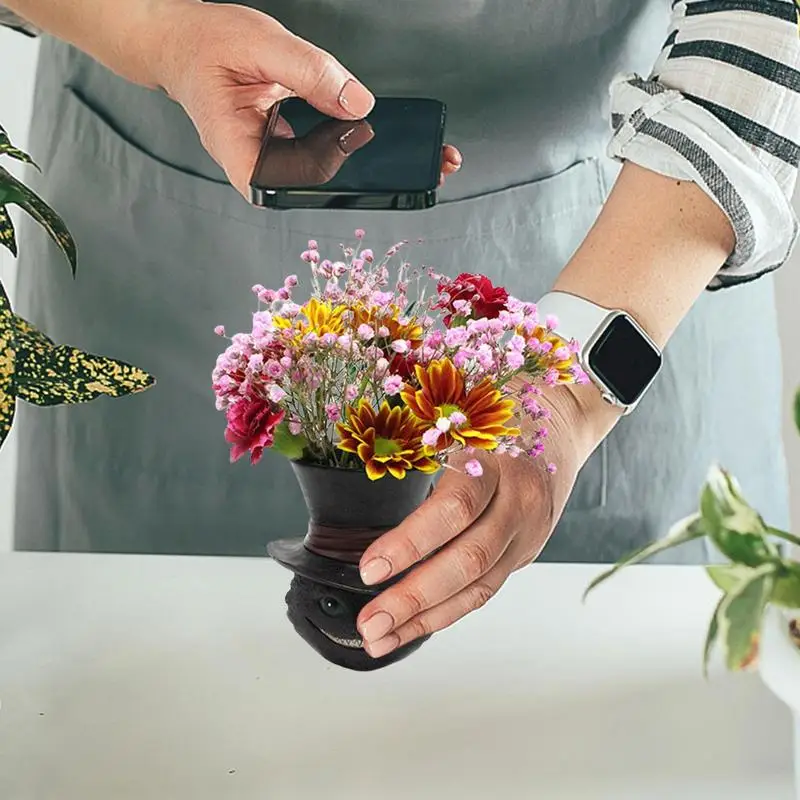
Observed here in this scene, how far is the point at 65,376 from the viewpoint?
53 cm

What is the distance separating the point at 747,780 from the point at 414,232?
19.3 inches

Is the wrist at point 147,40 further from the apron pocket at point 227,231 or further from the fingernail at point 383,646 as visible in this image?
the fingernail at point 383,646

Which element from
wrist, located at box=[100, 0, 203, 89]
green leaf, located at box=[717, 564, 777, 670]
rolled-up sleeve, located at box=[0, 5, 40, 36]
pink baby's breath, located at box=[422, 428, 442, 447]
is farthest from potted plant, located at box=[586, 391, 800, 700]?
rolled-up sleeve, located at box=[0, 5, 40, 36]

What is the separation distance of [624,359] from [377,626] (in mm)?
214

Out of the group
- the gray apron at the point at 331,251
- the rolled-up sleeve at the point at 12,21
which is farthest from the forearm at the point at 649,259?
the rolled-up sleeve at the point at 12,21

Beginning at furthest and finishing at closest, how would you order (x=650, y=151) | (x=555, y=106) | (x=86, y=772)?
1. (x=555, y=106)
2. (x=650, y=151)
3. (x=86, y=772)

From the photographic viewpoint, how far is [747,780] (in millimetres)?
518

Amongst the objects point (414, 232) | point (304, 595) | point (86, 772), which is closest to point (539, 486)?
point (304, 595)

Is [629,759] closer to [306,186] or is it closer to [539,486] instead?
[539,486]

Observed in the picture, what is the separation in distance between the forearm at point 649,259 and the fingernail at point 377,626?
18 cm

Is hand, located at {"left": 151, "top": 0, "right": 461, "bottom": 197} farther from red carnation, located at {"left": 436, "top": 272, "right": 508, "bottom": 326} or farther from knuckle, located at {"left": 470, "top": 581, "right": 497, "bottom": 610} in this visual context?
knuckle, located at {"left": 470, "top": 581, "right": 497, "bottom": 610}

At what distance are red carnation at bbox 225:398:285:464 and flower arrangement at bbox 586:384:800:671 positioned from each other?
235mm

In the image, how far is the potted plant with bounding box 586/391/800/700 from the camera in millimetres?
299

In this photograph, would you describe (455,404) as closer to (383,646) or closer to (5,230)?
(383,646)
